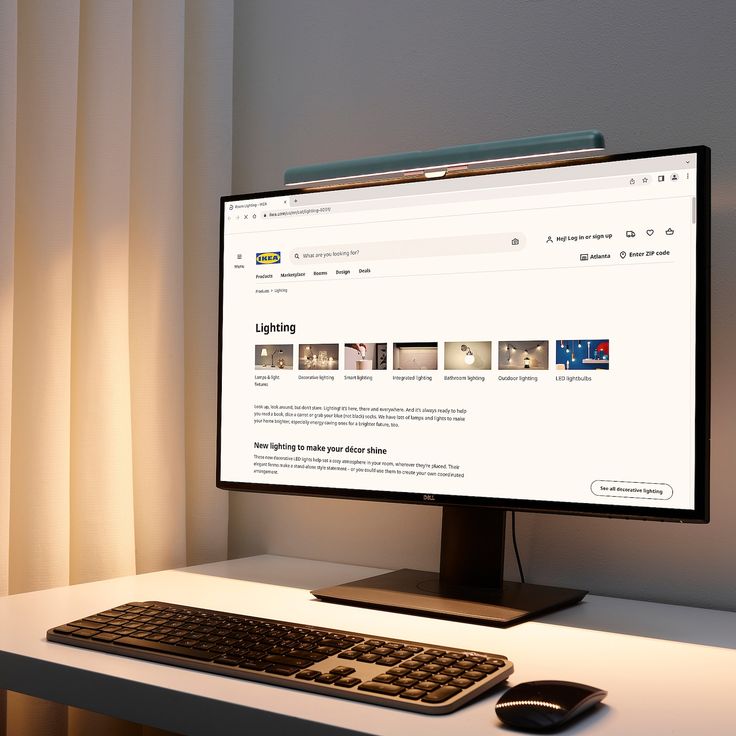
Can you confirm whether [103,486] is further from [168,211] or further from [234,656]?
[234,656]

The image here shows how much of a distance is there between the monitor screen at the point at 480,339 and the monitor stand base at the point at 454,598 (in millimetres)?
109

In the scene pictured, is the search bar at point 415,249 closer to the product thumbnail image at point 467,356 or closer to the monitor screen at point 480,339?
the monitor screen at point 480,339

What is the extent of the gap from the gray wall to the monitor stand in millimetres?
132

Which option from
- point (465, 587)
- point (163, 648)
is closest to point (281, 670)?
point (163, 648)

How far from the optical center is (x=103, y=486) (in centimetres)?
125

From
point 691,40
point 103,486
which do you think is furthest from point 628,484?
point 103,486

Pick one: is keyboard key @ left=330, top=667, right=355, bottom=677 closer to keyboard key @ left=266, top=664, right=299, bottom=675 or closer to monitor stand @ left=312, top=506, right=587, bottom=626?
keyboard key @ left=266, top=664, right=299, bottom=675

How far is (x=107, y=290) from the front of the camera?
127 centimetres

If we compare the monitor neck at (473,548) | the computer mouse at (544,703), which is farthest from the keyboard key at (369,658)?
the monitor neck at (473,548)

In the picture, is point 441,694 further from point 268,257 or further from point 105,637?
point 268,257

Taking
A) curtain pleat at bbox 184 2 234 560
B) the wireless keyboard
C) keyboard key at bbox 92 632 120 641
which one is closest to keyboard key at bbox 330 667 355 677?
the wireless keyboard

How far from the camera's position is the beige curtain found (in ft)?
3.87

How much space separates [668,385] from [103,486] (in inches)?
30.5

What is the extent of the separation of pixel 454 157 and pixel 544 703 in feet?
2.22
